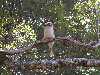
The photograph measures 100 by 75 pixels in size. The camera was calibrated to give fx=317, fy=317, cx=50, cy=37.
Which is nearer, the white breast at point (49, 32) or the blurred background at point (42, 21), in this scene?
the white breast at point (49, 32)

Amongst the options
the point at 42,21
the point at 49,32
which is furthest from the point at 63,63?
the point at 42,21

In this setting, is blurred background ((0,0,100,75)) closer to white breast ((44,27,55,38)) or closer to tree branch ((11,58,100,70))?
tree branch ((11,58,100,70))

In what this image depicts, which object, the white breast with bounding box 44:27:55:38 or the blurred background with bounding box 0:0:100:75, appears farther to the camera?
the blurred background with bounding box 0:0:100:75

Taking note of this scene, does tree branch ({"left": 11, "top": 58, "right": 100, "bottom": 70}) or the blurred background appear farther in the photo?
the blurred background

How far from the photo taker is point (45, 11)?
28.0 feet

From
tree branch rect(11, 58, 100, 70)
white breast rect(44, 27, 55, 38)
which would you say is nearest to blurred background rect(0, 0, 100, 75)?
tree branch rect(11, 58, 100, 70)

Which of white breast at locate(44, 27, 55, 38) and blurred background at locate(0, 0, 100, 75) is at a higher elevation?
A: white breast at locate(44, 27, 55, 38)

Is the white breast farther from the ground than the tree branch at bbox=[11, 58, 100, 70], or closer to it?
farther from the ground

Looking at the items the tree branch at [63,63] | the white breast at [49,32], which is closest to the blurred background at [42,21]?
the tree branch at [63,63]

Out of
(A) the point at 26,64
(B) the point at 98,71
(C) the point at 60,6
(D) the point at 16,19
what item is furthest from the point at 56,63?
(B) the point at 98,71

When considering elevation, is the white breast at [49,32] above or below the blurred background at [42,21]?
Answer: above

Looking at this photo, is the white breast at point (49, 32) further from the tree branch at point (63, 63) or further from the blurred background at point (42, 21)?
the blurred background at point (42, 21)

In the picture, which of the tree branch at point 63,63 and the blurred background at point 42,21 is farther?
the blurred background at point 42,21

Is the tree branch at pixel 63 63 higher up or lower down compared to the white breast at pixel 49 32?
lower down
